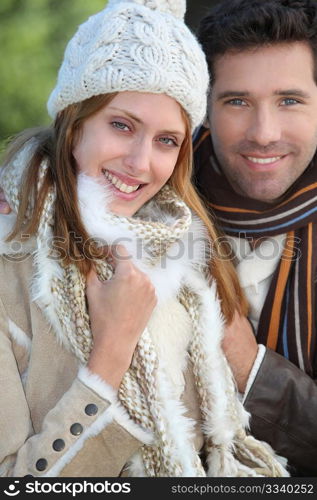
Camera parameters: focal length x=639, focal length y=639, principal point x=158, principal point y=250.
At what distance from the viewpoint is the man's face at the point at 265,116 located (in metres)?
2.36

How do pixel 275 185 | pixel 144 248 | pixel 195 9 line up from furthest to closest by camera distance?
1. pixel 195 9
2. pixel 275 185
3. pixel 144 248

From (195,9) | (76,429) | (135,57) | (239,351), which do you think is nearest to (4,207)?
(135,57)

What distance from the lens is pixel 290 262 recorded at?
2416 millimetres

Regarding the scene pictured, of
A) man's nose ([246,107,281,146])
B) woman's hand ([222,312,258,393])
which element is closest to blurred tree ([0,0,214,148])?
man's nose ([246,107,281,146])

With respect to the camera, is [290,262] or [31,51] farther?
[31,51]

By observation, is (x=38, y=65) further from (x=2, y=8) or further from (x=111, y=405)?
(x=111, y=405)

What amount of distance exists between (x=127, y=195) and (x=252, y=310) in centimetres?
75

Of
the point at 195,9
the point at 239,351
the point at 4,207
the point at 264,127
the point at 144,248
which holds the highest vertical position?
the point at 195,9

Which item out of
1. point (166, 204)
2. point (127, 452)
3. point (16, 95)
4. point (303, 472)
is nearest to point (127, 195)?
point (166, 204)

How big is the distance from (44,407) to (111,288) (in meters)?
0.39

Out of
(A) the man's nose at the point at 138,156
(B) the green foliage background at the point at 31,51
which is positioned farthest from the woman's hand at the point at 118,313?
(B) the green foliage background at the point at 31,51

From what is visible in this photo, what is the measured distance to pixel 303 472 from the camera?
2.37 m

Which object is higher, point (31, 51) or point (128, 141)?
point (31, 51)

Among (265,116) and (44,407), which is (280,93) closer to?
(265,116)
